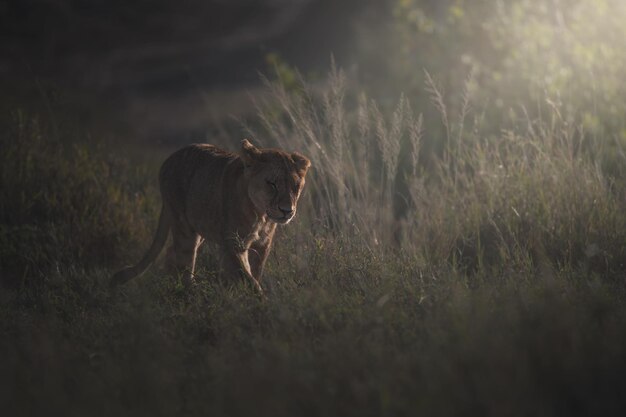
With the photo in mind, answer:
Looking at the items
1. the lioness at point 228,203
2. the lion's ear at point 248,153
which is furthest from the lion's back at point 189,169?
the lion's ear at point 248,153

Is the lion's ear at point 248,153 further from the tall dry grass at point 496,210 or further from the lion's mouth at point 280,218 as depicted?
the tall dry grass at point 496,210

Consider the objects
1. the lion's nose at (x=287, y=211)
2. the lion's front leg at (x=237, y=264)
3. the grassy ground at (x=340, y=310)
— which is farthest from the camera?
the lion's front leg at (x=237, y=264)

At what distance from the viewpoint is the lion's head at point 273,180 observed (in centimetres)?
550

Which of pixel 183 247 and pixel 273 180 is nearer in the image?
pixel 273 180

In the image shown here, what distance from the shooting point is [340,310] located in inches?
185

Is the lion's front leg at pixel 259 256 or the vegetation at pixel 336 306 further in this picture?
the lion's front leg at pixel 259 256

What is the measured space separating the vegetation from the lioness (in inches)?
7.6

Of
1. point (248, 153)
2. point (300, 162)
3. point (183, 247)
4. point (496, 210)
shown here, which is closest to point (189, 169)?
point (183, 247)

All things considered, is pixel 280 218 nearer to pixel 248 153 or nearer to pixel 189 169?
pixel 248 153

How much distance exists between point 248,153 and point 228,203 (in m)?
0.41

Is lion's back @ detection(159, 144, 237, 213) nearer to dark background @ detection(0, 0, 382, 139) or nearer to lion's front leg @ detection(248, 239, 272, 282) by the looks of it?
lion's front leg @ detection(248, 239, 272, 282)

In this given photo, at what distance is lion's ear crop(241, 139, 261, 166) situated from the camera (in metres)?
5.62

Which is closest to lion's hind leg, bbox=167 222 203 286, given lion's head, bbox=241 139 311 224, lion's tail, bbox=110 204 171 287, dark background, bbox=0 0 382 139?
lion's tail, bbox=110 204 171 287

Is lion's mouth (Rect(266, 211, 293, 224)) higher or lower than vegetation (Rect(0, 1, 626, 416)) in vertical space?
higher
